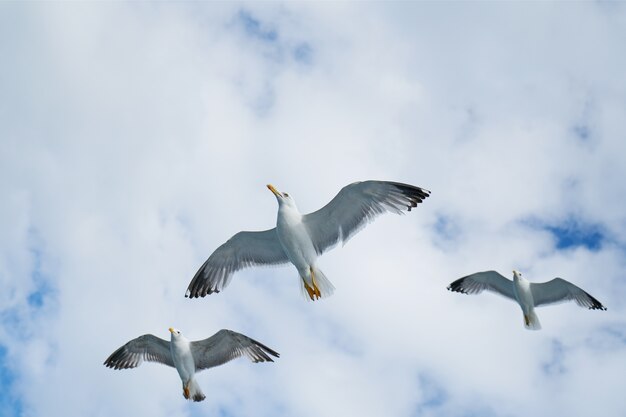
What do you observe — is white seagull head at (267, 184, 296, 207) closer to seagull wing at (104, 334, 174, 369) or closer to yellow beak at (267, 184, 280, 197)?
yellow beak at (267, 184, 280, 197)

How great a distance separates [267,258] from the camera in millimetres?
13688

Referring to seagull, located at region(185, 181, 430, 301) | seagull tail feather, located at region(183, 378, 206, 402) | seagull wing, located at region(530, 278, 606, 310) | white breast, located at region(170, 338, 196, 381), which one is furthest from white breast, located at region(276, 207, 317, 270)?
seagull wing, located at region(530, 278, 606, 310)

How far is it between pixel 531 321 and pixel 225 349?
24.0 feet

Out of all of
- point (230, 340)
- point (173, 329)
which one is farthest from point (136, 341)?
point (230, 340)

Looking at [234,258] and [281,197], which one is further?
[234,258]

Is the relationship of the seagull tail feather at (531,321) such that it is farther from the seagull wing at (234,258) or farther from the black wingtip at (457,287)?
the seagull wing at (234,258)

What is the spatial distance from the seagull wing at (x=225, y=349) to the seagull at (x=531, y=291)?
19.7 ft

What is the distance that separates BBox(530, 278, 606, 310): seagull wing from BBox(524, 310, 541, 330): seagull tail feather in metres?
Result: 0.43

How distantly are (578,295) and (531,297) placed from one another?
1.13m

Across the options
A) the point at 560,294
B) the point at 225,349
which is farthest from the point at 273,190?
the point at 560,294

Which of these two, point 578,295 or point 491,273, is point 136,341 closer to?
point 491,273

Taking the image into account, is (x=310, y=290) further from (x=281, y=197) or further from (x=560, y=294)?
(x=560, y=294)

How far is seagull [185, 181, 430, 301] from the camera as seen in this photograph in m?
12.0

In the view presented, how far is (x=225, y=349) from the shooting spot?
1491 centimetres
